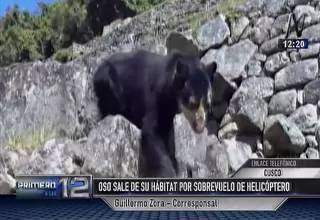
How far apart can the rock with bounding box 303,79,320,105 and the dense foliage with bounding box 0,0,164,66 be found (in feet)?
5.17

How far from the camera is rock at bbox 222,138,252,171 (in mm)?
4801

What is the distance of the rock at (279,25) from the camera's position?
188 inches

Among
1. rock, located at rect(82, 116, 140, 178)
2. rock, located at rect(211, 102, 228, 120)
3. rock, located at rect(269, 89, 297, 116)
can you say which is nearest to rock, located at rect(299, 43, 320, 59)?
rock, located at rect(269, 89, 297, 116)

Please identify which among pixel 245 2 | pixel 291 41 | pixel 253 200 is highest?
pixel 245 2

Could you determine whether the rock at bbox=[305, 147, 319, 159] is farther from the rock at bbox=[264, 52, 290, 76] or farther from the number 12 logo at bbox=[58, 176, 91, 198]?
the number 12 logo at bbox=[58, 176, 91, 198]

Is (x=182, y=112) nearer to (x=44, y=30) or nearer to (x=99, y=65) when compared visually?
(x=99, y=65)

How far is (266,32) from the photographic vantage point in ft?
15.8

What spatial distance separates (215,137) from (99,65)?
1104mm

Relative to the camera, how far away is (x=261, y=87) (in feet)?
15.8

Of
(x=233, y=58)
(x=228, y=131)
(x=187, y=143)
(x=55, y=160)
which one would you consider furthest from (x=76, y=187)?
(x=233, y=58)

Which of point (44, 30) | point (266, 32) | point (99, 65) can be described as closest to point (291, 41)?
point (266, 32)

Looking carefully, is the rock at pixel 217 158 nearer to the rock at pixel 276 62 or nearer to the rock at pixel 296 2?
the rock at pixel 276 62

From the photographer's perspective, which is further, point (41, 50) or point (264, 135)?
point (41, 50)

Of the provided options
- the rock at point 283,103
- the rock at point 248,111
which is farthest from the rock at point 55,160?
the rock at point 283,103
